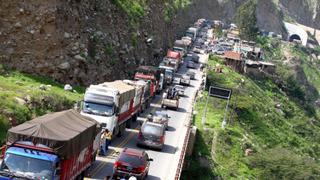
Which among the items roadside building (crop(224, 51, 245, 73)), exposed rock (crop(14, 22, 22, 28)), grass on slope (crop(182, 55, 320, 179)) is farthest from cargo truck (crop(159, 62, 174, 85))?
roadside building (crop(224, 51, 245, 73))

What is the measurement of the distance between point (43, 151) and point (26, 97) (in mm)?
12710

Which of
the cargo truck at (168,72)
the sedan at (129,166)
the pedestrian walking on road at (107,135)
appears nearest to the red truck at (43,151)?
the sedan at (129,166)

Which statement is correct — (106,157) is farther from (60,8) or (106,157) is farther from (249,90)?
(249,90)

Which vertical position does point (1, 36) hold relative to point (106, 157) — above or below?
above

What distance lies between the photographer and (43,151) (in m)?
21.1

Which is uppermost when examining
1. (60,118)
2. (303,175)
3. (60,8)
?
(60,8)

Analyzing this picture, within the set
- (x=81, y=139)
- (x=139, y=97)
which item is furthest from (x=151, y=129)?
(x=81, y=139)

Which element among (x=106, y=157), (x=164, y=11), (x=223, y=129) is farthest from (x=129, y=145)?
(x=164, y=11)

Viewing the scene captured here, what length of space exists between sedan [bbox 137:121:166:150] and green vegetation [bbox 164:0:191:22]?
Result: 67.8m

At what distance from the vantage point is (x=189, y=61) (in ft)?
324

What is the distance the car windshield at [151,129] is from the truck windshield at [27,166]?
1614 centimetres

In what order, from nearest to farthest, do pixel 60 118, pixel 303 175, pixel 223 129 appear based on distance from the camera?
pixel 60 118, pixel 303 175, pixel 223 129

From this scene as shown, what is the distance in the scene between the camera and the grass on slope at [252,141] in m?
46.7

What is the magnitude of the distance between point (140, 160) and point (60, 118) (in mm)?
5557
